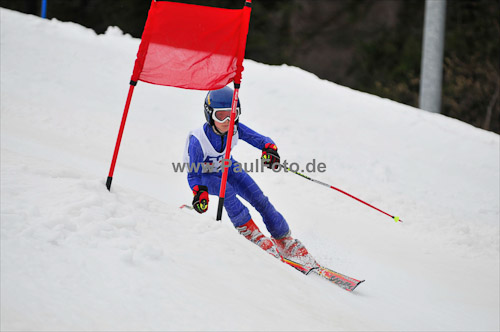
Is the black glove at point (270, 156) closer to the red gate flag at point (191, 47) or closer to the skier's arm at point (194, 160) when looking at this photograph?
the skier's arm at point (194, 160)

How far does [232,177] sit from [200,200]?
66cm

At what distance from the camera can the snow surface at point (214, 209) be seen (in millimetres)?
2455

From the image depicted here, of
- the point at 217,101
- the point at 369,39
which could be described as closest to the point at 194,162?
the point at 217,101

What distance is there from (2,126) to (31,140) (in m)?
0.87

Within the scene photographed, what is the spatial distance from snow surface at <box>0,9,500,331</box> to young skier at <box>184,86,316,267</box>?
37 cm

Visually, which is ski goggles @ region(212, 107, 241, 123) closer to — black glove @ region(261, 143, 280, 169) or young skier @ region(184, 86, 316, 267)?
young skier @ region(184, 86, 316, 267)

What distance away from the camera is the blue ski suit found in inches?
162

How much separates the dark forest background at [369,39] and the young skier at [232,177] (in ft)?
37.9

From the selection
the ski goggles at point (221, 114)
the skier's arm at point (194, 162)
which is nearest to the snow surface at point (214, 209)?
the skier's arm at point (194, 162)

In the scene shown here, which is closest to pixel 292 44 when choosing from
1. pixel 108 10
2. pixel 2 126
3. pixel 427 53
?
pixel 108 10

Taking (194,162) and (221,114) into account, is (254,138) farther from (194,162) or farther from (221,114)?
(194,162)

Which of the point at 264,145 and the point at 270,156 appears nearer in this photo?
the point at 270,156

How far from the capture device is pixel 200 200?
375 cm

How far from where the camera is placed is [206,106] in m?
4.18
